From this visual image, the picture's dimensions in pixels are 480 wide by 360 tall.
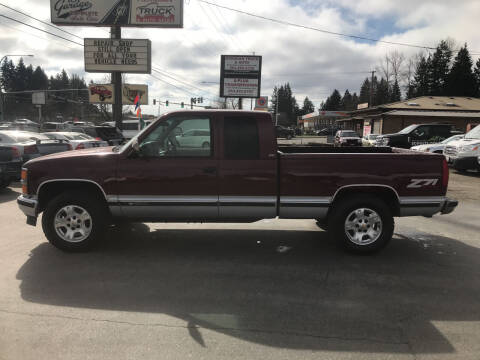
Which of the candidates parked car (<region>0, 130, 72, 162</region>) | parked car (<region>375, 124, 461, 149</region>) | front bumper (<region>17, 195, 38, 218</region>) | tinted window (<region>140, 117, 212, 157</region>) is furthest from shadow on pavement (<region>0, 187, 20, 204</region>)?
parked car (<region>375, 124, 461, 149</region>)

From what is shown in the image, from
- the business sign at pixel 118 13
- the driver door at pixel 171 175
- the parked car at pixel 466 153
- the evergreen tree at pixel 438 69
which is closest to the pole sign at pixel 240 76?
the business sign at pixel 118 13

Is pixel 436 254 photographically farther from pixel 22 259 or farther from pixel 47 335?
pixel 22 259

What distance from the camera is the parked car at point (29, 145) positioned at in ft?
34.0

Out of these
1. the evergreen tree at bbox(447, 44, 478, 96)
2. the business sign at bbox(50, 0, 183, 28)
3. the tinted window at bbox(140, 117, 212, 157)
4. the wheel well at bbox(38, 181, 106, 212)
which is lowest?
the wheel well at bbox(38, 181, 106, 212)

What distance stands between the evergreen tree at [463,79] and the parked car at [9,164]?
77251 mm

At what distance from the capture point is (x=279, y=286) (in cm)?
409

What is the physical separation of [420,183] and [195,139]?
3.09 meters

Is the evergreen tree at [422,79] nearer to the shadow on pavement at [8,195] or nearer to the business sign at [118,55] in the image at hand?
the business sign at [118,55]

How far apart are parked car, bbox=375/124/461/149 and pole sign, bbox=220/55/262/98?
8.10 m

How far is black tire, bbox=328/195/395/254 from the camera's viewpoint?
A: 491 cm

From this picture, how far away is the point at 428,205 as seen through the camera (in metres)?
4.96

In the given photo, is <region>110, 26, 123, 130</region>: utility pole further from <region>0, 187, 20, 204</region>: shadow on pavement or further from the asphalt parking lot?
the asphalt parking lot

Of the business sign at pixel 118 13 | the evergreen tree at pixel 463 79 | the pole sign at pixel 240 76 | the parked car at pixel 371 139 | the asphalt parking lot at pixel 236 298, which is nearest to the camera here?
the asphalt parking lot at pixel 236 298

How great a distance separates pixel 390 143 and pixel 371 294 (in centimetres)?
1835
